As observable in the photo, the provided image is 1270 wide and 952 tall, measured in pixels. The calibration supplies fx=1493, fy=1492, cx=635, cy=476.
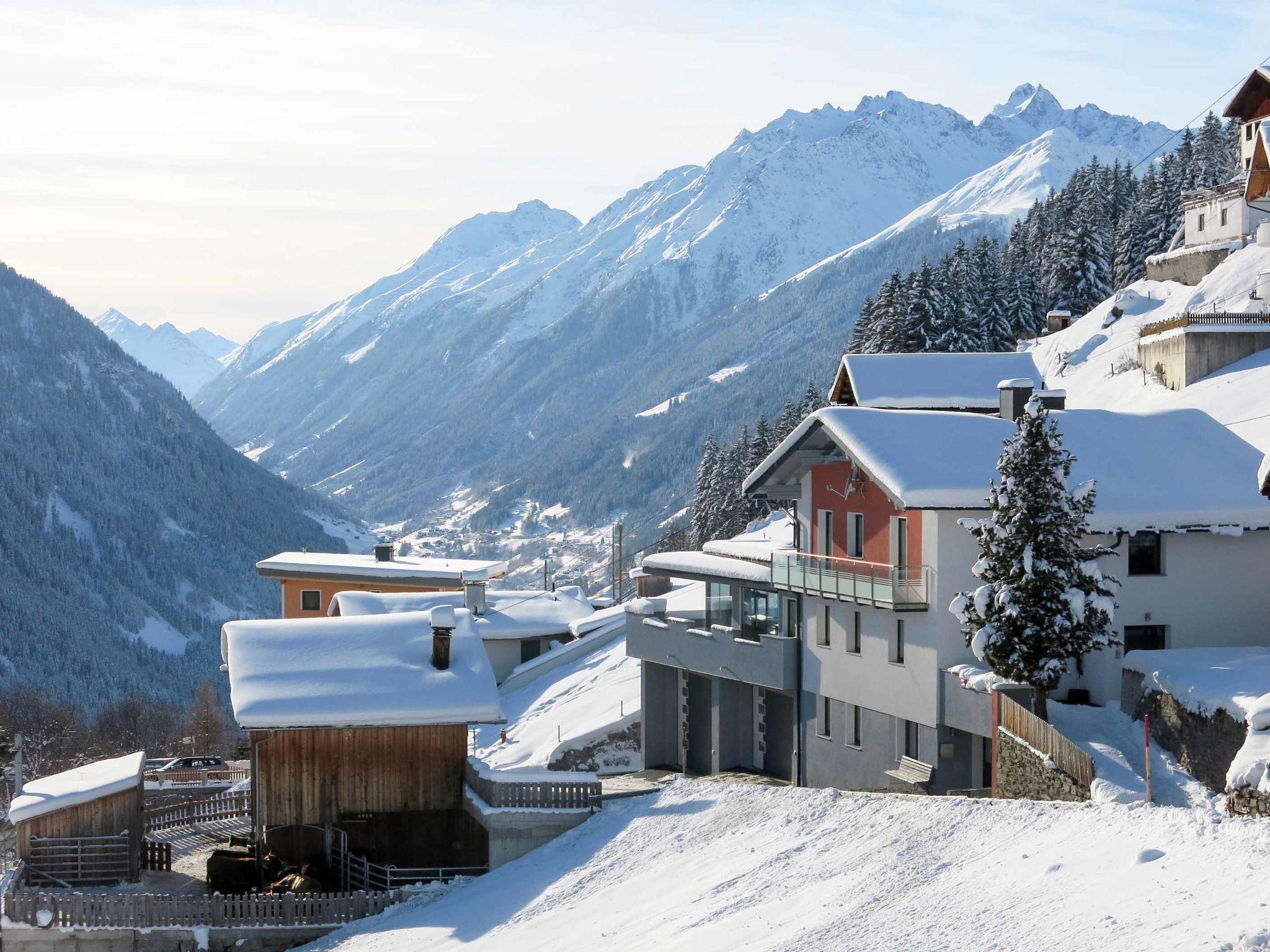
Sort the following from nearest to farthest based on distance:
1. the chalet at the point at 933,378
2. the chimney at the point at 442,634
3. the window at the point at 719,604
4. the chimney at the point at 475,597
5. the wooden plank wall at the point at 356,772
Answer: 1. the wooden plank wall at the point at 356,772
2. the chimney at the point at 442,634
3. the window at the point at 719,604
4. the chimney at the point at 475,597
5. the chalet at the point at 933,378

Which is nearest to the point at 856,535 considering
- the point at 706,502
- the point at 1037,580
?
the point at 1037,580

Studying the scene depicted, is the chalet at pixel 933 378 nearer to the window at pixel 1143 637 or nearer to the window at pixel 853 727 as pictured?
the window at pixel 853 727

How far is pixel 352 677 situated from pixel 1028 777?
14.2 m

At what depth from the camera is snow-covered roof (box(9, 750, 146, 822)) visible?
29.6 metres

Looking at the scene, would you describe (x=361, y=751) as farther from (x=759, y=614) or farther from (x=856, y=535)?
(x=856, y=535)

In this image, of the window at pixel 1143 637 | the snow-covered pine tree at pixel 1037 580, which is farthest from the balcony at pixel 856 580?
the snow-covered pine tree at pixel 1037 580

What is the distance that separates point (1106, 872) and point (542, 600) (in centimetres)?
4279

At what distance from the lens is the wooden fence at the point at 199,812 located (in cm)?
3656

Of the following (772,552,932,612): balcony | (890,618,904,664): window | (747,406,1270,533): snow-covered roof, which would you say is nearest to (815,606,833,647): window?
(772,552,932,612): balcony

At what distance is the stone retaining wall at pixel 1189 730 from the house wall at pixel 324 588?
42.5 metres

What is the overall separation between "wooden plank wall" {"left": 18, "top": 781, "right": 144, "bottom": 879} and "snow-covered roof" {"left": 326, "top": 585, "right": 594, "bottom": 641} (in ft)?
72.7

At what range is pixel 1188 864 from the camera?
55.8 feet

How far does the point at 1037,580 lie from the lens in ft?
83.6

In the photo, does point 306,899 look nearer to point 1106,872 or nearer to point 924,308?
point 1106,872
